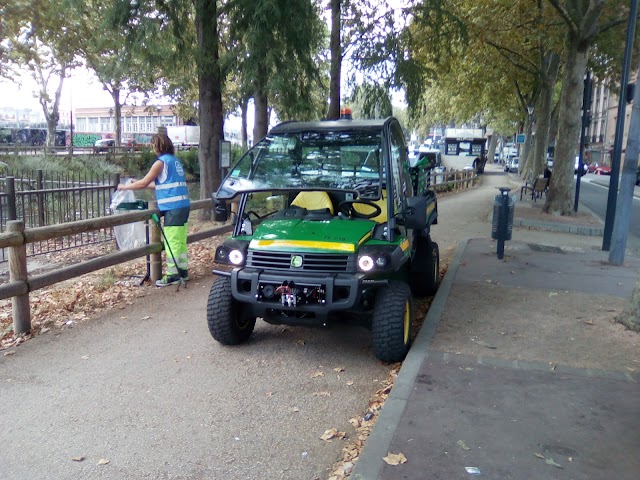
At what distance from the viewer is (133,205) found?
769 centimetres

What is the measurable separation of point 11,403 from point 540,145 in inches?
1087

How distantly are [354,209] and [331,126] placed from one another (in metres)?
0.95

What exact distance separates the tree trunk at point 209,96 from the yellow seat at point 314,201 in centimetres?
594

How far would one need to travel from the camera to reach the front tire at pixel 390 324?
4895 mm

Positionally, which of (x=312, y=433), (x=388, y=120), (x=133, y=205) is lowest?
(x=312, y=433)

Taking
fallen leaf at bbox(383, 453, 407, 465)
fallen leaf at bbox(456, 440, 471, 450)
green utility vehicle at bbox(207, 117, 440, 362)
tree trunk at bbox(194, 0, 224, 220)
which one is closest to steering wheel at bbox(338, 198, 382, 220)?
green utility vehicle at bbox(207, 117, 440, 362)

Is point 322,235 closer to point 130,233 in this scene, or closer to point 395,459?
point 395,459

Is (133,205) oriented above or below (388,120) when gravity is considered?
below

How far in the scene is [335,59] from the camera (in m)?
13.7

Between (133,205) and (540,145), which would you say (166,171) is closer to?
(133,205)

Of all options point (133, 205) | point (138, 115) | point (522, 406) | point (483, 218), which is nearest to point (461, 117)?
point (483, 218)

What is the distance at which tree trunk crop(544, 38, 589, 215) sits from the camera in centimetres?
1498

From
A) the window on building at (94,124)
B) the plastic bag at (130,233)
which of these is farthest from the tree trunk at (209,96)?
the window on building at (94,124)

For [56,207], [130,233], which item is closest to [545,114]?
[56,207]
